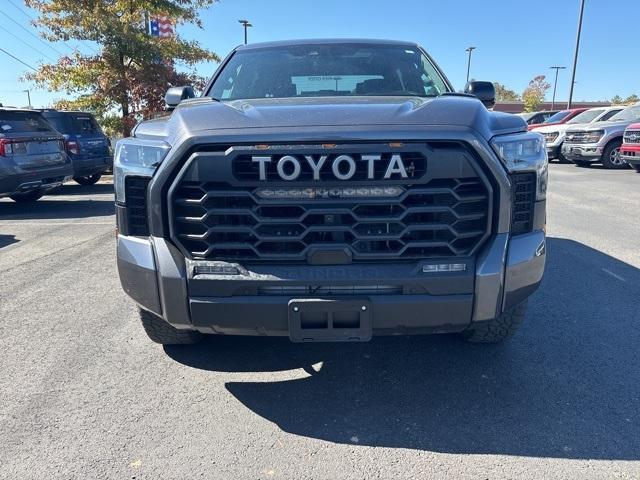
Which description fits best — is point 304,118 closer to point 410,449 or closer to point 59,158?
point 410,449

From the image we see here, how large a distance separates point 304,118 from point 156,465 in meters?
1.73

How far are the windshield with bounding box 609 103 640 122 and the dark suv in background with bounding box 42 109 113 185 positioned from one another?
13879mm

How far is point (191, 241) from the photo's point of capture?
2.50 meters

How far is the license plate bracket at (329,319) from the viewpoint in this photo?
236cm

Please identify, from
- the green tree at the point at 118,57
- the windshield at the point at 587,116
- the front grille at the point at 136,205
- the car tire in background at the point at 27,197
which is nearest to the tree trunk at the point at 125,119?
the green tree at the point at 118,57

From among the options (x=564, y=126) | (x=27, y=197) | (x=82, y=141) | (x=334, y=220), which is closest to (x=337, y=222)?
(x=334, y=220)

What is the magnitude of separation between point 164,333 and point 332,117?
1708 millimetres

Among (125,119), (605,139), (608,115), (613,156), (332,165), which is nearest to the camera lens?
(332,165)

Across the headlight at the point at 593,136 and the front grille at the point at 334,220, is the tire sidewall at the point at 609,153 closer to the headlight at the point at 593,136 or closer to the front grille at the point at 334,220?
the headlight at the point at 593,136

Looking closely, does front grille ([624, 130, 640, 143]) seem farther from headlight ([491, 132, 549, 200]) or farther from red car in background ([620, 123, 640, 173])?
headlight ([491, 132, 549, 200])

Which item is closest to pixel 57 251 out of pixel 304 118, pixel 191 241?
pixel 191 241

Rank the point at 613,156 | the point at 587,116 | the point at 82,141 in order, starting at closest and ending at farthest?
1. the point at 82,141
2. the point at 613,156
3. the point at 587,116

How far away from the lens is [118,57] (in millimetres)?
14539

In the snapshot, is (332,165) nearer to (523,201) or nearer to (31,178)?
(523,201)
